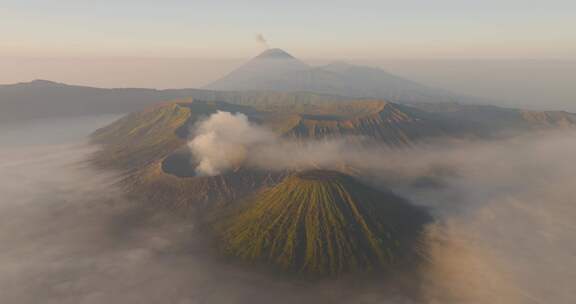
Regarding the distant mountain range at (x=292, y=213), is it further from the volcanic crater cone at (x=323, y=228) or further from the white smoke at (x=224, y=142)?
the white smoke at (x=224, y=142)

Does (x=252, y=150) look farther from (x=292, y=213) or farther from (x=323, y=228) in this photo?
(x=323, y=228)

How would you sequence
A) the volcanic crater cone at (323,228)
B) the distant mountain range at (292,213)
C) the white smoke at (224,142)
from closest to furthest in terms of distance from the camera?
the volcanic crater cone at (323,228) → the distant mountain range at (292,213) → the white smoke at (224,142)

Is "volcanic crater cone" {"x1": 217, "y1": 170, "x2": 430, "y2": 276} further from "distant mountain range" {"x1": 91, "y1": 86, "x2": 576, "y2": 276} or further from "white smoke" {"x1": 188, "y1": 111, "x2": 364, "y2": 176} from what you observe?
"white smoke" {"x1": 188, "y1": 111, "x2": 364, "y2": 176}

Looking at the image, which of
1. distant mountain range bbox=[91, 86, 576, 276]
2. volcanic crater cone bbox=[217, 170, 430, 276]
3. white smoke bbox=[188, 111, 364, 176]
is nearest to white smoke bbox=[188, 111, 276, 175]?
white smoke bbox=[188, 111, 364, 176]

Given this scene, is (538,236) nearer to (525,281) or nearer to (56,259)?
(525,281)

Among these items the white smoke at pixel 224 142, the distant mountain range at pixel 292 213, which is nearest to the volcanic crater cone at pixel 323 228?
the distant mountain range at pixel 292 213

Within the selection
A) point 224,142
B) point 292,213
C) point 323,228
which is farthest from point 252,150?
point 323,228

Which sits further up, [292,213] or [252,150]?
[252,150]

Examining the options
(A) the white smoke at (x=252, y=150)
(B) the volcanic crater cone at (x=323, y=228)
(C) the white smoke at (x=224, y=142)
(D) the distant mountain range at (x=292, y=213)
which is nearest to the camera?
(B) the volcanic crater cone at (x=323, y=228)
